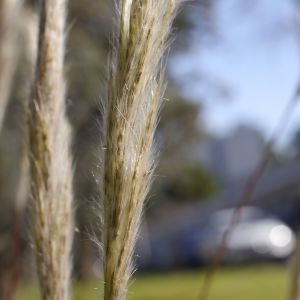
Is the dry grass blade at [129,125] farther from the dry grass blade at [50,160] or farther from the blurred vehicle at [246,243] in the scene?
the blurred vehicle at [246,243]

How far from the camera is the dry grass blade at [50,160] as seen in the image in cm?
89

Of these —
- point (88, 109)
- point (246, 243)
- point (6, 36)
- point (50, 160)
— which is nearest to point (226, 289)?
point (246, 243)

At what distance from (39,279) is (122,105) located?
0.28 m

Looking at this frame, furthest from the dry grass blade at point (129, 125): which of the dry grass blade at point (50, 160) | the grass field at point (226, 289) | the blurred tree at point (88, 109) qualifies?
the grass field at point (226, 289)

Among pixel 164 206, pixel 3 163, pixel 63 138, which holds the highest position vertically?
pixel 63 138

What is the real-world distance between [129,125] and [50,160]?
24 centimetres

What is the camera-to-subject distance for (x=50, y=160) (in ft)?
3.01

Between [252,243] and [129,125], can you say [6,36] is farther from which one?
[252,243]

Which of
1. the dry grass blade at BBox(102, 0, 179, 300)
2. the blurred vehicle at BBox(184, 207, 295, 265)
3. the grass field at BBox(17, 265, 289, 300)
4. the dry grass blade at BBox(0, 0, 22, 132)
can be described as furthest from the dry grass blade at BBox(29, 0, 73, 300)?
the blurred vehicle at BBox(184, 207, 295, 265)

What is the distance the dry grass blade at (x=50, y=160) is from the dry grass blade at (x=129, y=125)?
0.59 ft

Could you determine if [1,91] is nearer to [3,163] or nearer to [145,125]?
[145,125]

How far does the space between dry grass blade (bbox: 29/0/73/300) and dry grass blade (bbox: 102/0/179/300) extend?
18 cm

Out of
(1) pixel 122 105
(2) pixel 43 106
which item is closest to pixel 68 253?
(2) pixel 43 106

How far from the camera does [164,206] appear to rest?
25.6 meters
